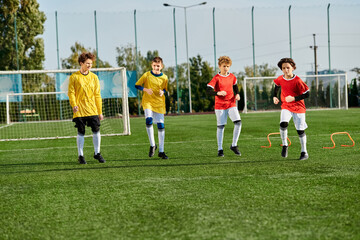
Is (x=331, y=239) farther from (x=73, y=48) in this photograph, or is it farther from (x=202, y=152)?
(x=73, y=48)

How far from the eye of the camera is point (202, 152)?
830cm

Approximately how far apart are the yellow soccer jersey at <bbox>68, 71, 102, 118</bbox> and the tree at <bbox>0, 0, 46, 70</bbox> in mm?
33417

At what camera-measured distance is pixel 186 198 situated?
4.24 metres

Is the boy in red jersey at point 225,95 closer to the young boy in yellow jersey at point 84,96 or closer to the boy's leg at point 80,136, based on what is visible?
the young boy in yellow jersey at point 84,96

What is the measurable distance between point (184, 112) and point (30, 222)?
37.4 m

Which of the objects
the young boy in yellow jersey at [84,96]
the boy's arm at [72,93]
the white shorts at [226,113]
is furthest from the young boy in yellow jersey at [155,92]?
the boy's arm at [72,93]

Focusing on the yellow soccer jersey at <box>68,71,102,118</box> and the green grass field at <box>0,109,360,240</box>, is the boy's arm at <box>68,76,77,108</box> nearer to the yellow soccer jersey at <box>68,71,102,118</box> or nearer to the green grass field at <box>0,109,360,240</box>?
the yellow soccer jersey at <box>68,71,102,118</box>

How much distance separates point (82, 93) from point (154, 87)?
1.32 m

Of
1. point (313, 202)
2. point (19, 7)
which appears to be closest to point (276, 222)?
point (313, 202)

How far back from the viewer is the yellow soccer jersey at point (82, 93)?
7.17 metres

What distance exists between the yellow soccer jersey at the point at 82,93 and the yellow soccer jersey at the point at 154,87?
0.95 m

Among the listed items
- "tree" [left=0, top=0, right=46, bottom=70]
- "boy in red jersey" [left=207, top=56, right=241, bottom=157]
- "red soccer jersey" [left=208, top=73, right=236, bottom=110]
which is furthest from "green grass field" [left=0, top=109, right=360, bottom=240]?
"tree" [left=0, top=0, right=46, bottom=70]

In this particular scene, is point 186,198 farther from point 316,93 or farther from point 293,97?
point 316,93

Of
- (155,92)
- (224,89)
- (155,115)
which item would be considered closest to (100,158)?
(155,115)
